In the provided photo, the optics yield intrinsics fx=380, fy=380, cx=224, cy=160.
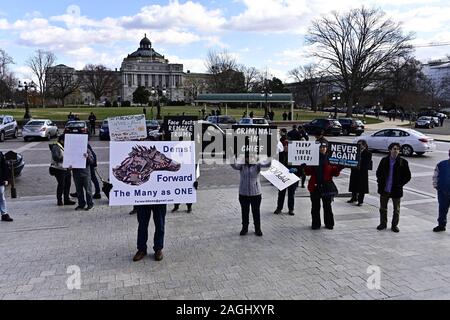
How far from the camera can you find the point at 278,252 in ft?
21.7

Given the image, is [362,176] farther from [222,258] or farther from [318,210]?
[222,258]

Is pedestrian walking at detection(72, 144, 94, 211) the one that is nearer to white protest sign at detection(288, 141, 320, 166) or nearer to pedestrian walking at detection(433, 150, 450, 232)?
white protest sign at detection(288, 141, 320, 166)

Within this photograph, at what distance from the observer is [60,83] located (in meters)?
105

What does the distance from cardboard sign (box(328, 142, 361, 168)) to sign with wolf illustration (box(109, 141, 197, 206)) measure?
16.5 feet

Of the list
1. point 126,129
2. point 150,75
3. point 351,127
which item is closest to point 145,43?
point 150,75

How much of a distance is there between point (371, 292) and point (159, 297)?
9.30 feet

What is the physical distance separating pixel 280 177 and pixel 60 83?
358 feet

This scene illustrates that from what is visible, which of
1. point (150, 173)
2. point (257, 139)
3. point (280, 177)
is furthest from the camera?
point (257, 139)

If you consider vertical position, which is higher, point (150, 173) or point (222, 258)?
point (150, 173)

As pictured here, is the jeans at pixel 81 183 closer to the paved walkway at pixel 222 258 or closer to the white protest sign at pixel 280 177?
the paved walkway at pixel 222 258

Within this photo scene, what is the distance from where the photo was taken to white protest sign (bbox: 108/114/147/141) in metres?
10.4

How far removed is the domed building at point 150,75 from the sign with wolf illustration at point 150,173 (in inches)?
5386

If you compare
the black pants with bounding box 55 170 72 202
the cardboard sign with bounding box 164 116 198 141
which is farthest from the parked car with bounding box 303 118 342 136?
the black pants with bounding box 55 170 72 202
